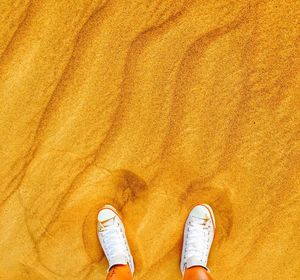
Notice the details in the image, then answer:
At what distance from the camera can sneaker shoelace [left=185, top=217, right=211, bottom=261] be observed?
1.86m

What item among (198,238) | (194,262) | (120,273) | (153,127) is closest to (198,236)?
(198,238)

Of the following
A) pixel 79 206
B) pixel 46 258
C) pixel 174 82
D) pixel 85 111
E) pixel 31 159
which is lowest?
pixel 46 258

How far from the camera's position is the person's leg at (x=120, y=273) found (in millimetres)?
1810

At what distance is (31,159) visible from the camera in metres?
1.83

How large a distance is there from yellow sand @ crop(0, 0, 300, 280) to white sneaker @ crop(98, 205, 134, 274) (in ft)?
0.12

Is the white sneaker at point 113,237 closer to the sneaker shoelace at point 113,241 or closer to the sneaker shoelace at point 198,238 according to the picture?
the sneaker shoelace at point 113,241

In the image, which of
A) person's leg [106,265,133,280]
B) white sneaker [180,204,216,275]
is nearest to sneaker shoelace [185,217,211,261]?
white sneaker [180,204,216,275]

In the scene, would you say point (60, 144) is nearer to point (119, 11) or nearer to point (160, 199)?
point (160, 199)

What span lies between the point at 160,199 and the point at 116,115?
1.37 feet

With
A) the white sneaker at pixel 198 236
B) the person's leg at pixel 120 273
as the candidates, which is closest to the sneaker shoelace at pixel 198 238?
the white sneaker at pixel 198 236

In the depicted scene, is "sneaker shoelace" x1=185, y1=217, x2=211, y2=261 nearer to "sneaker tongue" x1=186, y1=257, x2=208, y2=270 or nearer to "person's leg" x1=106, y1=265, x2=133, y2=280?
"sneaker tongue" x1=186, y1=257, x2=208, y2=270

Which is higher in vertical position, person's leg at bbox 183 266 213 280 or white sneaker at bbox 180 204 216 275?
white sneaker at bbox 180 204 216 275

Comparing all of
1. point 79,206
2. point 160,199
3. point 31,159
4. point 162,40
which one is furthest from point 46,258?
point 162,40

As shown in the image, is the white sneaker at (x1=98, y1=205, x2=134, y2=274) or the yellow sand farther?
the white sneaker at (x1=98, y1=205, x2=134, y2=274)
